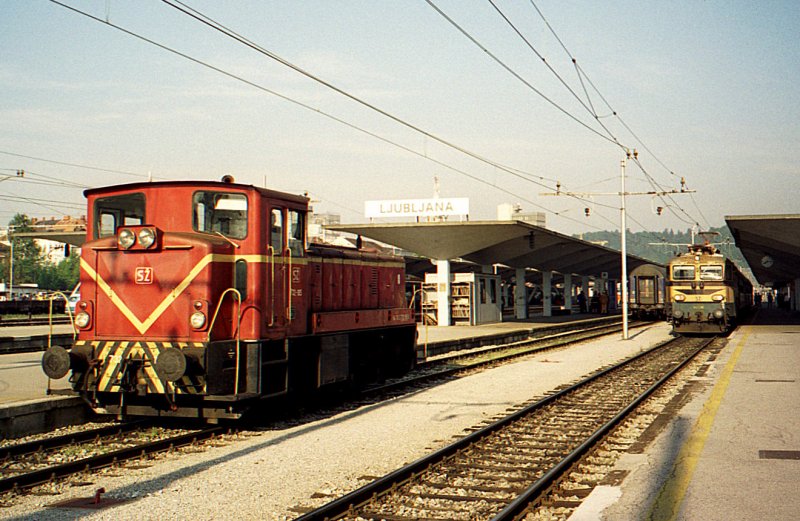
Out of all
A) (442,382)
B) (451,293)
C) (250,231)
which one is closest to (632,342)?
(451,293)

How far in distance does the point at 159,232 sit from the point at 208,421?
2.58 m

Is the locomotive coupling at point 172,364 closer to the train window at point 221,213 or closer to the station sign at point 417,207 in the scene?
the train window at point 221,213

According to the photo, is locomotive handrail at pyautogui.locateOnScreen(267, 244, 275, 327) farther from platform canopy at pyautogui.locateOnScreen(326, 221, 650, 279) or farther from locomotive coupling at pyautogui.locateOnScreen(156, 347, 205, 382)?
platform canopy at pyautogui.locateOnScreen(326, 221, 650, 279)

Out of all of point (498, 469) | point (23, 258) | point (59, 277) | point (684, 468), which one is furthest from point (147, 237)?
point (59, 277)

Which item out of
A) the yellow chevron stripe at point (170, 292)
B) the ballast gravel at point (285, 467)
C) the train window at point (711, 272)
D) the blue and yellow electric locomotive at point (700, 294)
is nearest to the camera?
the ballast gravel at point (285, 467)

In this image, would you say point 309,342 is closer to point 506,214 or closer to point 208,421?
point 208,421

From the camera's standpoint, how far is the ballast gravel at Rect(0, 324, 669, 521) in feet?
21.2

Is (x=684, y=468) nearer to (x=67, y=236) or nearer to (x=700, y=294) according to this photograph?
(x=700, y=294)

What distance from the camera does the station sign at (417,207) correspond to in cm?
4050

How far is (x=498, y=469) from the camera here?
7.81 meters

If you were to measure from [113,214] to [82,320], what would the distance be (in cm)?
154

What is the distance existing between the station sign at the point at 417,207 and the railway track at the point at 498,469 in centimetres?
2776

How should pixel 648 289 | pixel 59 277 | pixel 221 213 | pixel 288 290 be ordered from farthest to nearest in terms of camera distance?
pixel 59 277 < pixel 648 289 < pixel 288 290 < pixel 221 213

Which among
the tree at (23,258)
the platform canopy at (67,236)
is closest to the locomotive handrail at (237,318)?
the platform canopy at (67,236)
